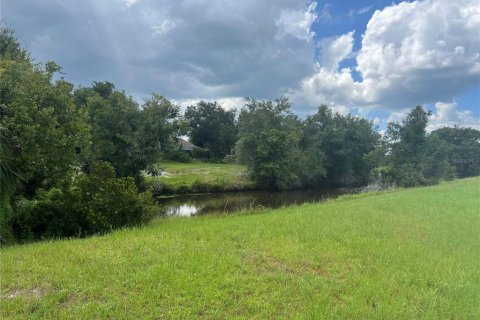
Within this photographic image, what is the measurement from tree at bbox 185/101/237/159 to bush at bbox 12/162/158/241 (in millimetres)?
54639

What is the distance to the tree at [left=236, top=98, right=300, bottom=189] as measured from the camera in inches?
1476

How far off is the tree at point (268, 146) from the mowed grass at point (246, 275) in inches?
1140

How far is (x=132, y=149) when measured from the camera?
28984 mm

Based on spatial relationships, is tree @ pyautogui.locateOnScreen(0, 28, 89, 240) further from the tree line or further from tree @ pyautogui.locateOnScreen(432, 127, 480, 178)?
tree @ pyautogui.locateOnScreen(432, 127, 480, 178)

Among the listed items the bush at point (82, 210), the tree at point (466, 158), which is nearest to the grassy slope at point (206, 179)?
the bush at point (82, 210)

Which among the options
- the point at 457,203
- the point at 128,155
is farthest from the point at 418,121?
the point at 128,155

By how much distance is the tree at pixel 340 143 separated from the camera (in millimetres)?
46688

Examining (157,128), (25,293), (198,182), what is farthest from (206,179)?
(25,293)

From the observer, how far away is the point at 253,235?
782 cm

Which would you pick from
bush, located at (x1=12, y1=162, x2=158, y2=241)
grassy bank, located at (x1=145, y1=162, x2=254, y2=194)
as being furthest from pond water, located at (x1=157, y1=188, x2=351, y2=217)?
bush, located at (x1=12, y1=162, x2=158, y2=241)

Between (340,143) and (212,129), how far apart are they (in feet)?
89.2

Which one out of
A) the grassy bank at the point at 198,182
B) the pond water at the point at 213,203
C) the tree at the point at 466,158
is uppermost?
the tree at the point at 466,158

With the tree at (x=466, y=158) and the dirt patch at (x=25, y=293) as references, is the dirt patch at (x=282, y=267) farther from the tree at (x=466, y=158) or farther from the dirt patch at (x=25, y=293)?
the tree at (x=466, y=158)

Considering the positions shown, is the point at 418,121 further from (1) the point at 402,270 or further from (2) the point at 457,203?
(1) the point at 402,270
